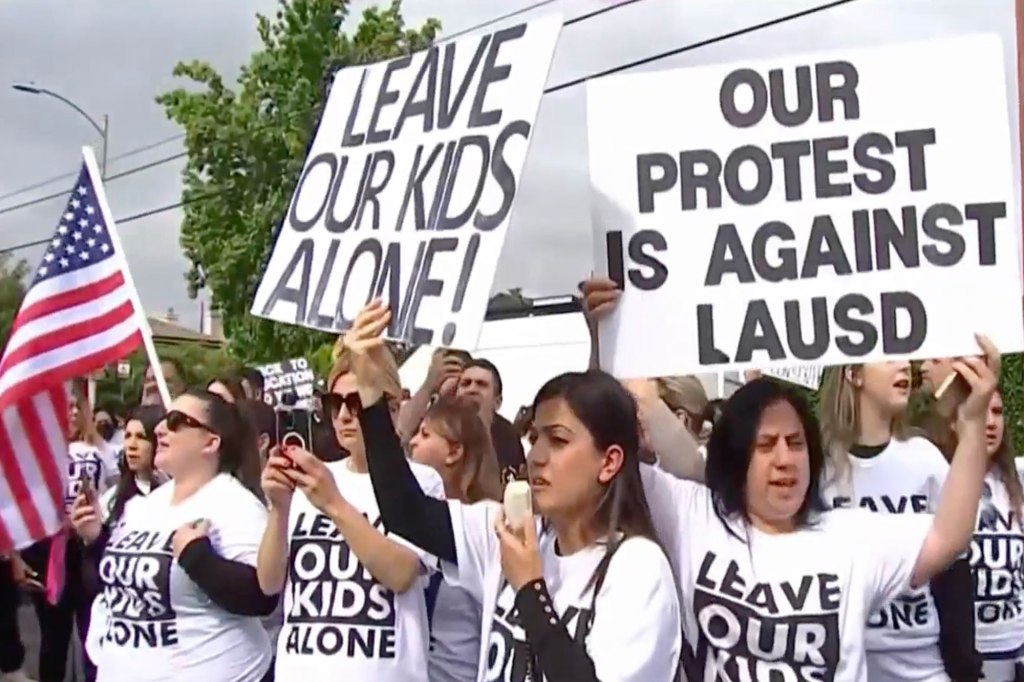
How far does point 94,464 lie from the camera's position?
8758 mm

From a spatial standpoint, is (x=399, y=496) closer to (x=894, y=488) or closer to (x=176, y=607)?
(x=176, y=607)

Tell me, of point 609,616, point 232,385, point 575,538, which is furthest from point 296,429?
point 232,385

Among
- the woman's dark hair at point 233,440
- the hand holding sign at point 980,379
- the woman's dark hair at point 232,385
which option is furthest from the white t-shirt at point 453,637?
the woman's dark hair at point 232,385

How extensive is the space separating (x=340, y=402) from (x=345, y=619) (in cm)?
64

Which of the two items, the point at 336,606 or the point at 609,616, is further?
the point at 336,606

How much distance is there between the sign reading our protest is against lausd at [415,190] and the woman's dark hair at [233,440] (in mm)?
973

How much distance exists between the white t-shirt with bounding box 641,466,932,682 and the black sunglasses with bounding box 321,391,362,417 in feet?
3.44

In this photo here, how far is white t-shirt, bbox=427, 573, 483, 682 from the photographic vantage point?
14.0ft

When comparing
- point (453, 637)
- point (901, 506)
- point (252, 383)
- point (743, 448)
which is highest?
point (252, 383)

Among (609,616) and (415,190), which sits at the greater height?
(415,190)

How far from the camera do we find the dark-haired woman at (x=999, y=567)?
4664 mm

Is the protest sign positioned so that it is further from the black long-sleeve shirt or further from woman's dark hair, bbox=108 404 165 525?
the black long-sleeve shirt

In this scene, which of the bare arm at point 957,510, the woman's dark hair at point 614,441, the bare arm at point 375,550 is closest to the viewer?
the woman's dark hair at point 614,441

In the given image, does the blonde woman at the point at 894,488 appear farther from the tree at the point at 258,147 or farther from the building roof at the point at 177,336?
the building roof at the point at 177,336
